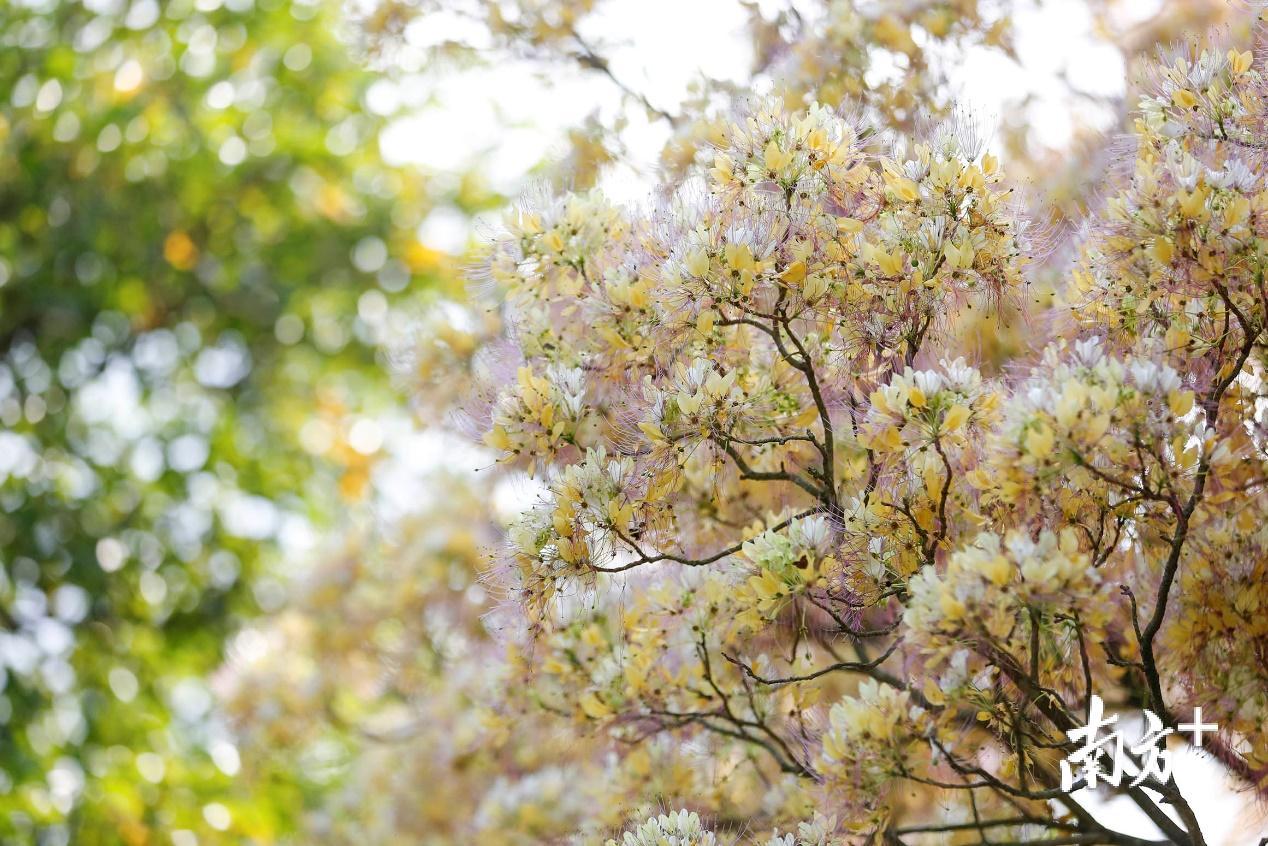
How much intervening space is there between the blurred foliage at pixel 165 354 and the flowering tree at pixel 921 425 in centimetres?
237

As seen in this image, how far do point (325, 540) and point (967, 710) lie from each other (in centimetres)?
238

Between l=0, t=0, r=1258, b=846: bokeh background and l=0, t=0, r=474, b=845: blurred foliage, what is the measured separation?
1cm

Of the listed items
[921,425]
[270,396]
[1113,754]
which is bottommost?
[1113,754]

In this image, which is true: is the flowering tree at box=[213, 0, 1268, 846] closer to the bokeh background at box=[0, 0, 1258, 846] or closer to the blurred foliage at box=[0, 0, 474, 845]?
the bokeh background at box=[0, 0, 1258, 846]

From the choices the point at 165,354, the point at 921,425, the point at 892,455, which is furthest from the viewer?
the point at 165,354

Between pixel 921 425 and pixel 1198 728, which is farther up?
pixel 921 425

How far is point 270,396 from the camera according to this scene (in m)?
4.59

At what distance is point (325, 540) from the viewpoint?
11.6 ft

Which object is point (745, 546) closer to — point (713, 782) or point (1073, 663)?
point (1073, 663)

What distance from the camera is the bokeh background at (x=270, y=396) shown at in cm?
230

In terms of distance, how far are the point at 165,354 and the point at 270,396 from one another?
401 mm

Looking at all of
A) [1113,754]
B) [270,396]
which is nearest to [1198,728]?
[1113,754]

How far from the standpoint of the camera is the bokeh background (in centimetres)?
230

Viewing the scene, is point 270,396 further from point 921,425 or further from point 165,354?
point 921,425
